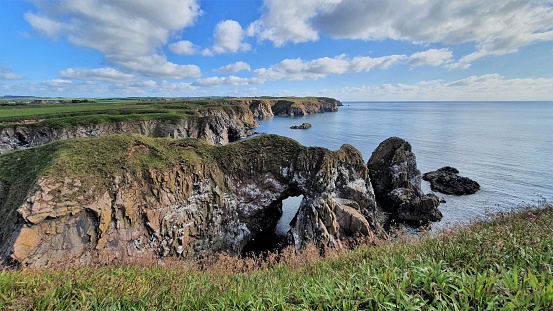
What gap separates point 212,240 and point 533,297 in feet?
72.5

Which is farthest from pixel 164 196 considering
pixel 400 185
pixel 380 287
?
pixel 400 185

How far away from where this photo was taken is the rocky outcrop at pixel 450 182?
131ft

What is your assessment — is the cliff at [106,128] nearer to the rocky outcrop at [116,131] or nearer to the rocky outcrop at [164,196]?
the rocky outcrop at [116,131]

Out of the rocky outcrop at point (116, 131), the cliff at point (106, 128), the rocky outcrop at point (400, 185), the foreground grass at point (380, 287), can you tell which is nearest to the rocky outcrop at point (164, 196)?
the foreground grass at point (380, 287)

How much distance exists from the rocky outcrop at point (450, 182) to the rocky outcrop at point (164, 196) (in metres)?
20.2

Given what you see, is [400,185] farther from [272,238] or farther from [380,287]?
[380,287]

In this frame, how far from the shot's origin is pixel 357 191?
2903cm

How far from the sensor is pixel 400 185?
3741cm

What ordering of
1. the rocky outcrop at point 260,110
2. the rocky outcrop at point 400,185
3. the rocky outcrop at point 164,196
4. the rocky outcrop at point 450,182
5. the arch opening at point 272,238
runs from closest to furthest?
the rocky outcrop at point 164,196 → the arch opening at point 272,238 → the rocky outcrop at point 400,185 → the rocky outcrop at point 450,182 → the rocky outcrop at point 260,110

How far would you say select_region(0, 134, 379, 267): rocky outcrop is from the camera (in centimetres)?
1689

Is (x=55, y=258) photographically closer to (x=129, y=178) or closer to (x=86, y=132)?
(x=129, y=178)

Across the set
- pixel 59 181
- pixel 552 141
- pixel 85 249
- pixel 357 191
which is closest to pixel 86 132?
pixel 59 181

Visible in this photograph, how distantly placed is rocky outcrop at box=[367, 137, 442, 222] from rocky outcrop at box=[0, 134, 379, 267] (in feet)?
26.6

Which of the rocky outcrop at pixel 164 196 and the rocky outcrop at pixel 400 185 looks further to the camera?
the rocky outcrop at pixel 400 185
